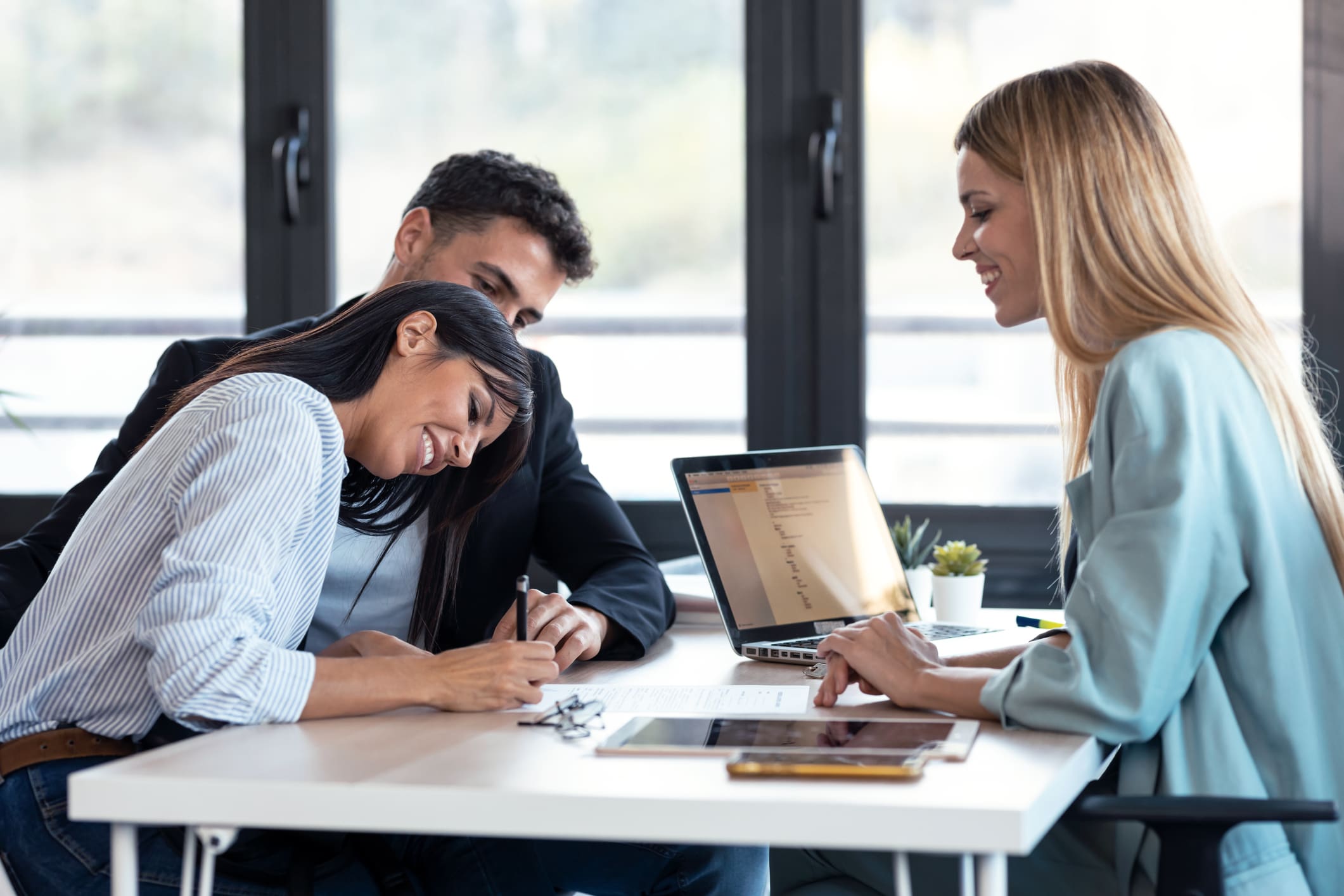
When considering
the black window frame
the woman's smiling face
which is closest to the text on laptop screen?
the woman's smiling face

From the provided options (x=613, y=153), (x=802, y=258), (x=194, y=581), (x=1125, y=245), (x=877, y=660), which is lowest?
(x=877, y=660)

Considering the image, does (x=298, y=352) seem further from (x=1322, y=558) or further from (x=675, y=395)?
(x=675, y=395)

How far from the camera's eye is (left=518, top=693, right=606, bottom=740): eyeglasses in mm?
1254

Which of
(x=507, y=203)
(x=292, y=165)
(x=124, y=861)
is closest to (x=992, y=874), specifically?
(x=124, y=861)

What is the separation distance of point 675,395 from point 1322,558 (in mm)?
1864

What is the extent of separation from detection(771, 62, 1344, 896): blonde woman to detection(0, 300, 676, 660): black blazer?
1.84 feet

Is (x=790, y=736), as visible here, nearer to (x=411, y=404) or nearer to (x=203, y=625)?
(x=203, y=625)

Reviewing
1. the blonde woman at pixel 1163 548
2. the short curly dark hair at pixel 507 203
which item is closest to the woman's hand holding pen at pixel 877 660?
the blonde woman at pixel 1163 548

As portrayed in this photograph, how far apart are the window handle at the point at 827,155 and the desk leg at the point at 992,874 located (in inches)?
81.4

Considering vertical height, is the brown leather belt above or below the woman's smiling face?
below

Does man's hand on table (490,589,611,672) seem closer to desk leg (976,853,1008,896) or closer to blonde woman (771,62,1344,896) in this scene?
blonde woman (771,62,1344,896)

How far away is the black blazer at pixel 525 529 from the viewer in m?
1.84

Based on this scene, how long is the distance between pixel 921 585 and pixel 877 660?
0.81 m

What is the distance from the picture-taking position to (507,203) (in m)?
2.27
